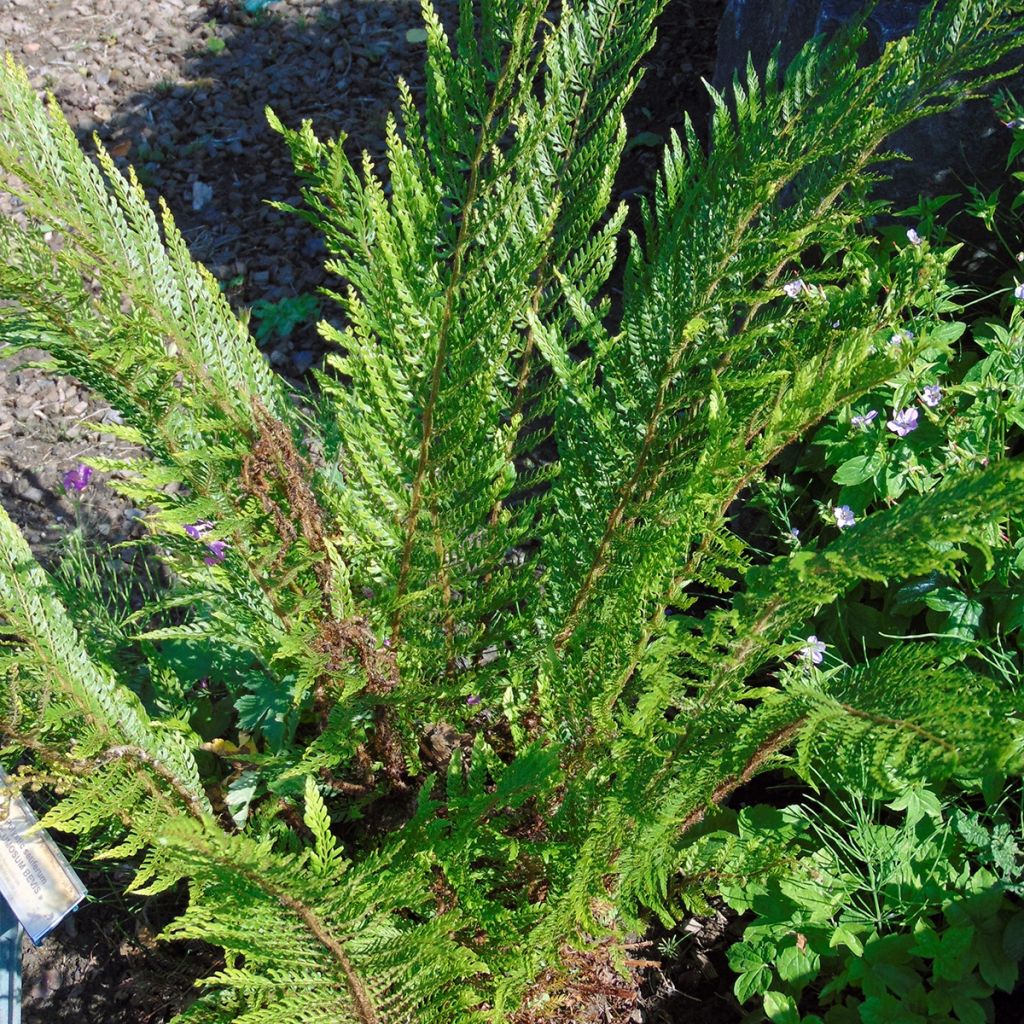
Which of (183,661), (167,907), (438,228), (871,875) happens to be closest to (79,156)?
(438,228)

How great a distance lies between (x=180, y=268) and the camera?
3.77 ft

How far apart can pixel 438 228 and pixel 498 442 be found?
334 millimetres

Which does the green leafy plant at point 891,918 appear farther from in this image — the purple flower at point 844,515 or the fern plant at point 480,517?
the purple flower at point 844,515

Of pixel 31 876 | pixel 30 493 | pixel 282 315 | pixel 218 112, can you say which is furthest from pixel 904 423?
pixel 218 112

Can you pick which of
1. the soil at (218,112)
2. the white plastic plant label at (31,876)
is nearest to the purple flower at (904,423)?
the soil at (218,112)

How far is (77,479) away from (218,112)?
1.76 metres

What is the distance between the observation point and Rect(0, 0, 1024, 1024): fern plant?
3.20 feet

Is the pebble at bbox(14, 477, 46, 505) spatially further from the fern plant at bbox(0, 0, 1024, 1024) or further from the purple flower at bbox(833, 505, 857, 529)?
the purple flower at bbox(833, 505, 857, 529)

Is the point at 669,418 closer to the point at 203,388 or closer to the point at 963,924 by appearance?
the point at 203,388

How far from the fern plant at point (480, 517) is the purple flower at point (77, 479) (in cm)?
103

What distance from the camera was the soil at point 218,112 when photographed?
2.72m

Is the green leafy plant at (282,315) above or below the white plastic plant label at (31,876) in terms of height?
above

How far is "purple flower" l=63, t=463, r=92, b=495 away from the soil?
1.7 inches

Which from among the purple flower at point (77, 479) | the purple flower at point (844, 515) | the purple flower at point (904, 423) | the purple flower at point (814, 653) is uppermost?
the purple flower at point (77, 479)
